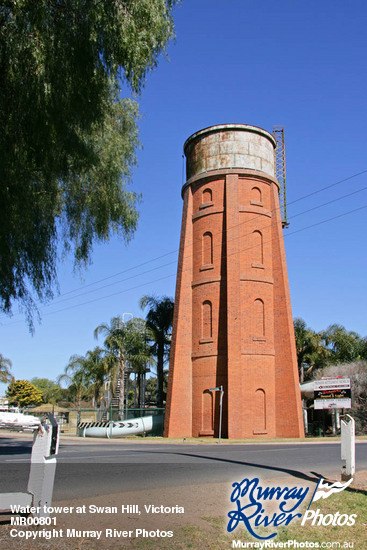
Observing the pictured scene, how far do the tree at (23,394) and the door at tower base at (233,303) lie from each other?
187 ft

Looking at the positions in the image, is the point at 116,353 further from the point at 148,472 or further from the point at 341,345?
the point at 148,472

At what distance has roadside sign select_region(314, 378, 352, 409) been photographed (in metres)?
32.2

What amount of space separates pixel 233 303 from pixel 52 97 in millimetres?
23379

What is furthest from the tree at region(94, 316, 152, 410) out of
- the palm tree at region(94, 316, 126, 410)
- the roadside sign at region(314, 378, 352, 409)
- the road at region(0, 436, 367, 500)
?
the road at region(0, 436, 367, 500)

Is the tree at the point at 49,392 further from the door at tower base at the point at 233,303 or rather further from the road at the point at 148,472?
the road at the point at 148,472

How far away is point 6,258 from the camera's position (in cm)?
967

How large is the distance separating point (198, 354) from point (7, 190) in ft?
79.8

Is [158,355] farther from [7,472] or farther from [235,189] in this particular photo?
[7,472]

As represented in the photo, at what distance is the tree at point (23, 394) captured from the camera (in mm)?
81988

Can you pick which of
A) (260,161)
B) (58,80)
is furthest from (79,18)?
(260,161)

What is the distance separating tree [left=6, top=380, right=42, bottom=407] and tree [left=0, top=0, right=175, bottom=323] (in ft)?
250
